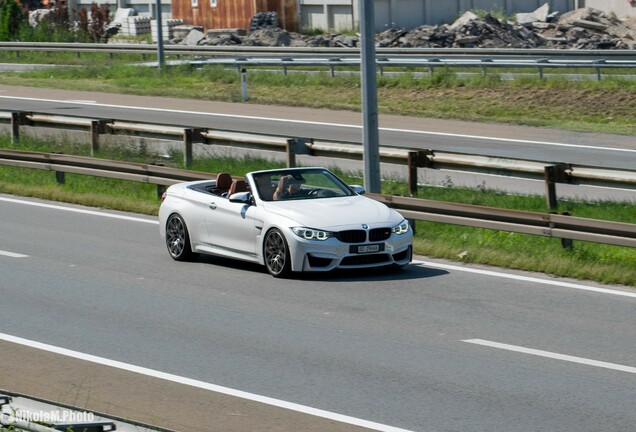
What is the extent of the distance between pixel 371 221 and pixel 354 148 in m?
6.23

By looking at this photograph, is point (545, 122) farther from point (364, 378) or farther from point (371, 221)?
point (364, 378)

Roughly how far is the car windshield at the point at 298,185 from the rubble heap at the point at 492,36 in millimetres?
38072

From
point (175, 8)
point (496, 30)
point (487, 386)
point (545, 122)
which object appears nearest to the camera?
point (487, 386)

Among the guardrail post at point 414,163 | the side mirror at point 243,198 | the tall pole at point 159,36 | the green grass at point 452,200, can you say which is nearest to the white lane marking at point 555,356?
the green grass at point 452,200

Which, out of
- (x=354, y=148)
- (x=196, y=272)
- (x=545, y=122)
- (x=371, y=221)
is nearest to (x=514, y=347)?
(x=371, y=221)

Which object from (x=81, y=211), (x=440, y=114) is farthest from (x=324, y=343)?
(x=440, y=114)

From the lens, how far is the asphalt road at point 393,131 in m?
24.3

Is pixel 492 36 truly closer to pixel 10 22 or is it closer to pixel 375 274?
pixel 10 22

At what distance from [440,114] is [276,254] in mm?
21490

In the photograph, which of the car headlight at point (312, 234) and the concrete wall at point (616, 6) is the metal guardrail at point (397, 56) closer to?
the concrete wall at point (616, 6)

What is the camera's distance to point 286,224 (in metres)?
14.3

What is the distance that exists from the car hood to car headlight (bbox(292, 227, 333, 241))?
56mm

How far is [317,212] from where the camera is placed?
47.7 feet

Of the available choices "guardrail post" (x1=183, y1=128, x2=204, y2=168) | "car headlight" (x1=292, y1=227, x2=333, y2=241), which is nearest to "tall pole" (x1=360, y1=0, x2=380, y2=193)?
"car headlight" (x1=292, y1=227, x2=333, y2=241)
